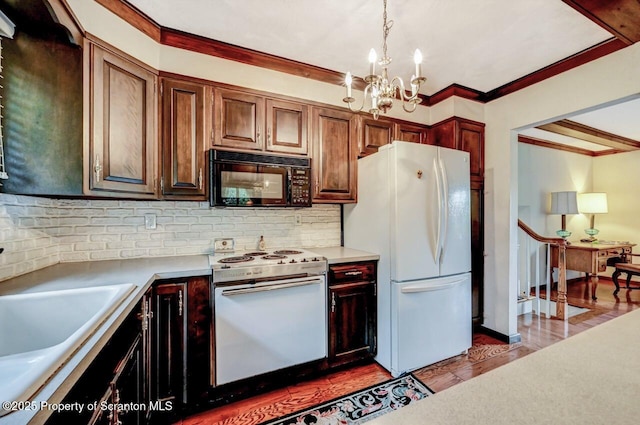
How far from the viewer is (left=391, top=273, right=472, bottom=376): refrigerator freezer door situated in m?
2.19

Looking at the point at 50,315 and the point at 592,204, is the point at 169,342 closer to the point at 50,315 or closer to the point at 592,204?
the point at 50,315

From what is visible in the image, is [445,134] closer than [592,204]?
Yes

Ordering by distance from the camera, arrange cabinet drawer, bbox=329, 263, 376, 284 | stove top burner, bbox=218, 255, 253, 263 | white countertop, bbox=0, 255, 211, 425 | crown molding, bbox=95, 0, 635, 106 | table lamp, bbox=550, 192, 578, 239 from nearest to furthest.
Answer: white countertop, bbox=0, 255, 211, 425 < crown molding, bbox=95, 0, 635, 106 < stove top burner, bbox=218, 255, 253, 263 < cabinet drawer, bbox=329, 263, 376, 284 < table lamp, bbox=550, 192, 578, 239

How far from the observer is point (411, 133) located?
2990mm

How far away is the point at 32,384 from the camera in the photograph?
603 millimetres

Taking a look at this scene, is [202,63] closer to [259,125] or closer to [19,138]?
[259,125]

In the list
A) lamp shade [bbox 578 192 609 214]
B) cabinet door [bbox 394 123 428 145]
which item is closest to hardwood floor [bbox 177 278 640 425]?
cabinet door [bbox 394 123 428 145]

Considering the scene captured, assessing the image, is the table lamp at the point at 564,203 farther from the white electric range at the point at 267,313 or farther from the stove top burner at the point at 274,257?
the stove top burner at the point at 274,257

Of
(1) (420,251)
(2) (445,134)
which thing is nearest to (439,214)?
(1) (420,251)

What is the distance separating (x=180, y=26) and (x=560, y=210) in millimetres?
5600

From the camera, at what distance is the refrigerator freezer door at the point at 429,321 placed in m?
2.19

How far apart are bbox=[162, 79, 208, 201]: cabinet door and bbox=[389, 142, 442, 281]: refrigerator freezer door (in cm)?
148

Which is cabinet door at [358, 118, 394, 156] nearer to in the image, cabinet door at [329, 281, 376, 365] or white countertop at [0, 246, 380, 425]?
white countertop at [0, 246, 380, 425]

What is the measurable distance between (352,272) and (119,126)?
6.24ft
